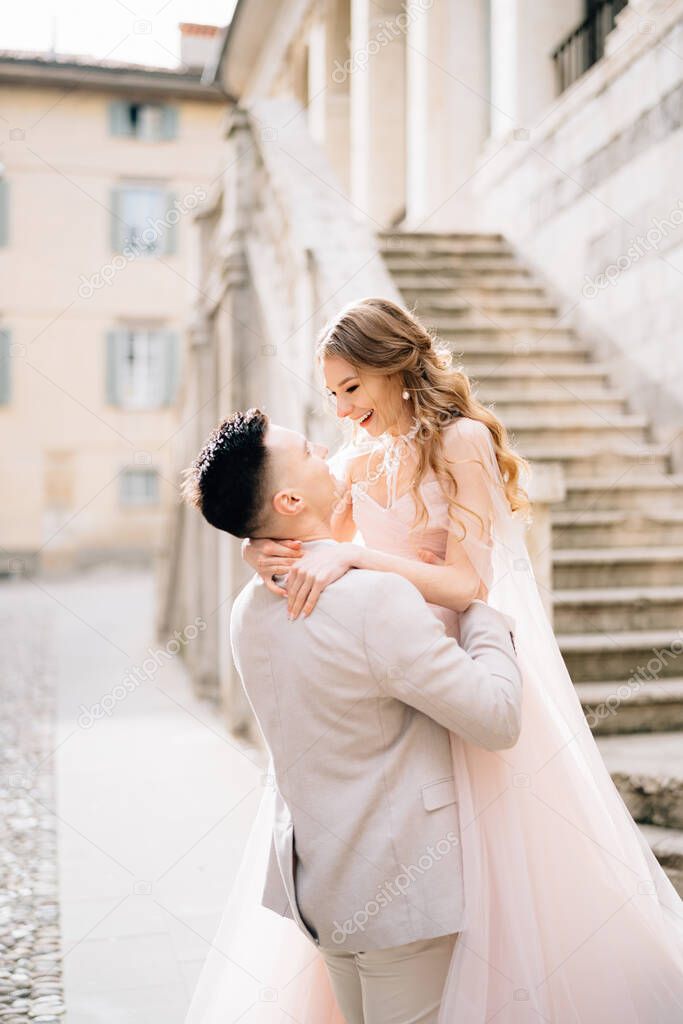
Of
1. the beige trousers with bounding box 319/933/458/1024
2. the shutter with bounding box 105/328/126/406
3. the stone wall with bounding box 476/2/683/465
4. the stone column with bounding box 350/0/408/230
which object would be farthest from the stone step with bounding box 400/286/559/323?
the shutter with bounding box 105/328/126/406

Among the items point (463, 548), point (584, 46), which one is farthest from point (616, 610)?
point (584, 46)

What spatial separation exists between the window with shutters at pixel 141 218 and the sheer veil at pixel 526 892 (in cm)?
2232

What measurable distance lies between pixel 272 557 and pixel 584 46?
914cm

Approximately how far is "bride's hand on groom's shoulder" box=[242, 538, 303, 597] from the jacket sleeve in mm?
197

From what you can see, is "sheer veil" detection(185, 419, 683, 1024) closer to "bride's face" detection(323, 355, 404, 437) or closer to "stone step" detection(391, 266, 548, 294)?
"bride's face" detection(323, 355, 404, 437)

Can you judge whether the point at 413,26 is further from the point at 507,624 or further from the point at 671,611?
the point at 507,624

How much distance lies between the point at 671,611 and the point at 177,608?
283 inches

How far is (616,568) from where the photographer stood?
539 cm

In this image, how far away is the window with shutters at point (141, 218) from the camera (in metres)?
23.5

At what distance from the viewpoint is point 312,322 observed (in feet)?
18.7

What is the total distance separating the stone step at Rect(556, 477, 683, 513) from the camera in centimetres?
594

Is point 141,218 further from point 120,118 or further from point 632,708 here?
point 632,708

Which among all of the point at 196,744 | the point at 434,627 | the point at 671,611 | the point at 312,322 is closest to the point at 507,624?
the point at 434,627

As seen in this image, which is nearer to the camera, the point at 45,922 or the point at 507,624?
the point at 507,624
